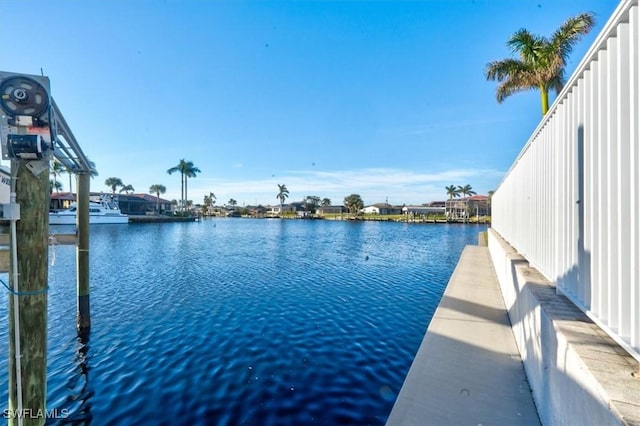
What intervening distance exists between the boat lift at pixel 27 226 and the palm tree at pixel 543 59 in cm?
1670

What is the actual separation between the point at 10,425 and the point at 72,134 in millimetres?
4650

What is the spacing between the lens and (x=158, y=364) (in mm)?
6137

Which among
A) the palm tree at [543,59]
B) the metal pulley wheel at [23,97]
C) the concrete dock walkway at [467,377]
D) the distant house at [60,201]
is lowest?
the concrete dock walkway at [467,377]

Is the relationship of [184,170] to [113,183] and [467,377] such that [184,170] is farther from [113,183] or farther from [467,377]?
[467,377]

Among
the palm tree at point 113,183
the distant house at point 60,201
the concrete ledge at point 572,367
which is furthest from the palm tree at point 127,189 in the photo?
the concrete ledge at point 572,367

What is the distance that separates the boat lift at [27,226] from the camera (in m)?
3.34

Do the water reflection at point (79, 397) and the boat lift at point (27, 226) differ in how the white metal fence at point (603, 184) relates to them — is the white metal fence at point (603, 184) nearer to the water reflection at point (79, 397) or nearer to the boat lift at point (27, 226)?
the boat lift at point (27, 226)

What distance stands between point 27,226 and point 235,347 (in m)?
4.75

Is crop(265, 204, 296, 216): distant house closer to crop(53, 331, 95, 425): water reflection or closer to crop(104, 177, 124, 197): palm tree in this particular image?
crop(104, 177, 124, 197): palm tree

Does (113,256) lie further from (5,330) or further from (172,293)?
(5,330)

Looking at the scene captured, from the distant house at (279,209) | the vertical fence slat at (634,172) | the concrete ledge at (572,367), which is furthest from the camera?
the distant house at (279,209)

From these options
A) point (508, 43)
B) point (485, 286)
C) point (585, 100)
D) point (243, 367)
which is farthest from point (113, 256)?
point (508, 43)

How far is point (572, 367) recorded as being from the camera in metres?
2.46

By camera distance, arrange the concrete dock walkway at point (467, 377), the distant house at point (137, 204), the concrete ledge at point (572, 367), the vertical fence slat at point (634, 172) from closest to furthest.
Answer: the concrete ledge at point (572, 367), the vertical fence slat at point (634, 172), the concrete dock walkway at point (467, 377), the distant house at point (137, 204)
